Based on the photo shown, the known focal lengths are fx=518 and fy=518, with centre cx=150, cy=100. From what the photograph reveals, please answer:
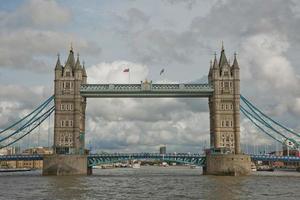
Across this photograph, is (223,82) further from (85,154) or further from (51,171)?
(51,171)

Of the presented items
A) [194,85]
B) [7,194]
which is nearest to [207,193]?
[7,194]

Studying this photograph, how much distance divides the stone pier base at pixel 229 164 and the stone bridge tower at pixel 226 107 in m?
6.66

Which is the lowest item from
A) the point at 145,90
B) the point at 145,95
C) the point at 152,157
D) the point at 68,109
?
the point at 152,157

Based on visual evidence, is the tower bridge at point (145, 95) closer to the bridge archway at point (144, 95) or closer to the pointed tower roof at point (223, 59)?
the bridge archway at point (144, 95)

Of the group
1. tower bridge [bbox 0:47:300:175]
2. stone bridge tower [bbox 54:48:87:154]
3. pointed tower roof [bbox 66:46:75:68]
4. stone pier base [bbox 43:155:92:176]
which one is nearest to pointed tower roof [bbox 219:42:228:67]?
tower bridge [bbox 0:47:300:175]

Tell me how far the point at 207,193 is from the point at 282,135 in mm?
62751

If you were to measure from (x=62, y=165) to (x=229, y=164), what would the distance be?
36.7 metres

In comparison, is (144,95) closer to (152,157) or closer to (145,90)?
(145,90)

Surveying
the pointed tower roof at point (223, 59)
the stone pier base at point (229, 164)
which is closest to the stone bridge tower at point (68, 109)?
the stone pier base at point (229, 164)

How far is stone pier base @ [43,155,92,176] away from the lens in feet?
373

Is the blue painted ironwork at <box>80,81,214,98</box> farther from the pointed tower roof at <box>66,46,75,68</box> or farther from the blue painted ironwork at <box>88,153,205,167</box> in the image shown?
the blue painted ironwork at <box>88,153,205,167</box>

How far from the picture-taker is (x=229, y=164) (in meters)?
114

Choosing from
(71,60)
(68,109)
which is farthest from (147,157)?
(71,60)

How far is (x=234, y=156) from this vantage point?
114 metres
